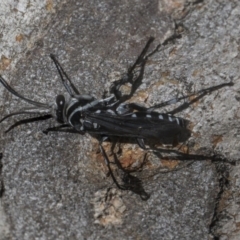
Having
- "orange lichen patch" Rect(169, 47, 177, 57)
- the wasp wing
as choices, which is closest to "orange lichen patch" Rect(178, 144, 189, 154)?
the wasp wing

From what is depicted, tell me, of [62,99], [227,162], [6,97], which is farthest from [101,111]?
[227,162]

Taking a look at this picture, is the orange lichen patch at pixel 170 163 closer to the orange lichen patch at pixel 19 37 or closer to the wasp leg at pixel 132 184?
the wasp leg at pixel 132 184

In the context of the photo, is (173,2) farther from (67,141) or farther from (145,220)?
(145,220)

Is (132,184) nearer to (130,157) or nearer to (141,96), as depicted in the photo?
(130,157)

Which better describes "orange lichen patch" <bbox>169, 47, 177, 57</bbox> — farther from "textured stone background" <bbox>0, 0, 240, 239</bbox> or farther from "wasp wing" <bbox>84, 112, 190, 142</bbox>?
"wasp wing" <bbox>84, 112, 190, 142</bbox>

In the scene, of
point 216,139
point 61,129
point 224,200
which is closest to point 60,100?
point 61,129
